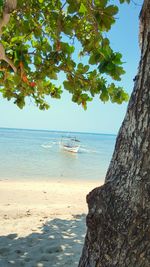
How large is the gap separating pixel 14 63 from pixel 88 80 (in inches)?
36.7

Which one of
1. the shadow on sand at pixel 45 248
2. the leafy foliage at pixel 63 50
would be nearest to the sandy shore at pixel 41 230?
the shadow on sand at pixel 45 248

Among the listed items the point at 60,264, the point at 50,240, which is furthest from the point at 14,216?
the point at 60,264

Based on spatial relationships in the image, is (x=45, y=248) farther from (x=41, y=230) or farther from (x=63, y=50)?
(x=63, y=50)

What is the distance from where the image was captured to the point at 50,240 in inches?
227

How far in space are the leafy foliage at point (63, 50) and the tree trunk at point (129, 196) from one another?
58.6 inches

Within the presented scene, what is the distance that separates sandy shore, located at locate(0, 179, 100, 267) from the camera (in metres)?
4.89

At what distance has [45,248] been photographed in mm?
5285

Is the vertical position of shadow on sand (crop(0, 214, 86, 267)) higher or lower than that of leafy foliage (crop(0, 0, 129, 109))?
lower

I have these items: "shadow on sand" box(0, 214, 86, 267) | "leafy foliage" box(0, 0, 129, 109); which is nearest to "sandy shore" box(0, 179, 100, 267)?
"shadow on sand" box(0, 214, 86, 267)

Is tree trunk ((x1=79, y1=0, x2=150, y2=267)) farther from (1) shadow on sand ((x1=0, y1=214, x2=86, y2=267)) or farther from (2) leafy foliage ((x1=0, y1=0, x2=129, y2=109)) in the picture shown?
(1) shadow on sand ((x1=0, y1=214, x2=86, y2=267))

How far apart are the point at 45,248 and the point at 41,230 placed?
3.92ft

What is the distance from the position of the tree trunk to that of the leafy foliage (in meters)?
1.49

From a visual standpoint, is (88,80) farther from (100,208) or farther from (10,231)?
(10,231)

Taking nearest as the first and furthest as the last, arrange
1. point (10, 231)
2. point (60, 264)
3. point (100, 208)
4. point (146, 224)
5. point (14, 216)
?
point (146, 224), point (100, 208), point (60, 264), point (10, 231), point (14, 216)
